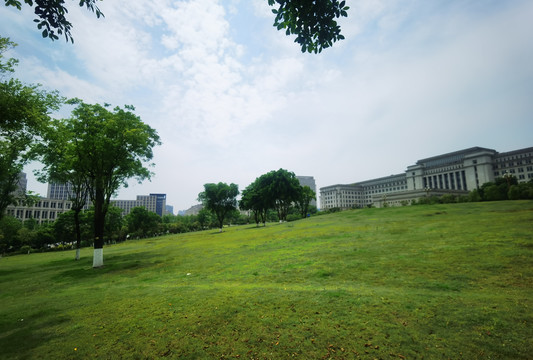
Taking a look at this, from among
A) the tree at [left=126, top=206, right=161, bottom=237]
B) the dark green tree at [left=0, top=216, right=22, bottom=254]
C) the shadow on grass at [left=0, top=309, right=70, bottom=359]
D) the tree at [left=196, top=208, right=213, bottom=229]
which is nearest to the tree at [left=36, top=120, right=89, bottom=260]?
the shadow on grass at [left=0, top=309, right=70, bottom=359]

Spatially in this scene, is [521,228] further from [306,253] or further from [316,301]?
[316,301]

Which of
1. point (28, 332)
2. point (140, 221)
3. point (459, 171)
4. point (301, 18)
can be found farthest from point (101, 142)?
point (459, 171)

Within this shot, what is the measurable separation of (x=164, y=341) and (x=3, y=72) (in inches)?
856

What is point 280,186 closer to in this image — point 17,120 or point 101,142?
point 101,142

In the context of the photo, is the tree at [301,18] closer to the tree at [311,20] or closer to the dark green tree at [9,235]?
the tree at [311,20]

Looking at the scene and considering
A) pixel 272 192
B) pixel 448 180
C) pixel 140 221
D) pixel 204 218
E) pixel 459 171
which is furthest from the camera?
pixel 448 180

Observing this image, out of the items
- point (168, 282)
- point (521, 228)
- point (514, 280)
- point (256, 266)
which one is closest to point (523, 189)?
point (521, 228)

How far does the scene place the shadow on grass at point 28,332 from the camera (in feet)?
20.0

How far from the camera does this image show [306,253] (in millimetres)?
16797

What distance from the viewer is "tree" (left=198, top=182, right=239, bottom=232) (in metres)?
61.5

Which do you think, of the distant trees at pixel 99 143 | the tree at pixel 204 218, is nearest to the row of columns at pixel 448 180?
the tree at pixel 204 218

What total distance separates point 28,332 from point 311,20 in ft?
40.6

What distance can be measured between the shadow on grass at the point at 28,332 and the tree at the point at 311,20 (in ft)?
34.7

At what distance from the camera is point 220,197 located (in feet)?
203
